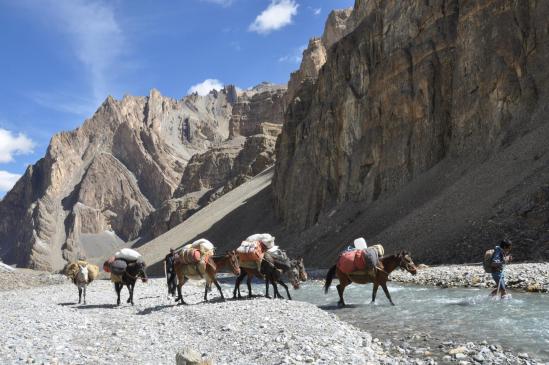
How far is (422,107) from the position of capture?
167 feet

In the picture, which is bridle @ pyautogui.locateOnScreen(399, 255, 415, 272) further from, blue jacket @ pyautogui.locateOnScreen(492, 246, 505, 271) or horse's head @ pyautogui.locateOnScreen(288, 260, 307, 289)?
horse's head @ pyautogui.locateOnScreen(288, 260, 307, 289)

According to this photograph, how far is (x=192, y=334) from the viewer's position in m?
12.9

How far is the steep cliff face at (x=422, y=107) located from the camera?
128 ft

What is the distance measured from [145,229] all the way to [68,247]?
35.3 meters

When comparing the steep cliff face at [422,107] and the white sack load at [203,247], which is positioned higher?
the steep cliff face at [422,107]

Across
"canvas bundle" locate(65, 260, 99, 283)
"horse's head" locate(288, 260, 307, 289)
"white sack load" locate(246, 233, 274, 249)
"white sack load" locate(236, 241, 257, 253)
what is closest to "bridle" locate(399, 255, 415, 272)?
"horse's head" locate(288, 260, 307, 289)

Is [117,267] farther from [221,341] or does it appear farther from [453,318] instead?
[453,318]

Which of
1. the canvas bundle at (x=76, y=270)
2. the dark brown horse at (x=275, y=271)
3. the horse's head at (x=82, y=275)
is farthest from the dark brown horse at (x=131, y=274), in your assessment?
the dark brown horse at (x=275, y=271)

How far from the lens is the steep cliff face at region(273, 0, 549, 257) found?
128ft

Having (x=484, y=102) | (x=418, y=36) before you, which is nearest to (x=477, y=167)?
(x=484, y=102)

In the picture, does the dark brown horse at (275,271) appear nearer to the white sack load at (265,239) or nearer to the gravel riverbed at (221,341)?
the white sack load at (265,239)

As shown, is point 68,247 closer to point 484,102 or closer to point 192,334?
point 484,102

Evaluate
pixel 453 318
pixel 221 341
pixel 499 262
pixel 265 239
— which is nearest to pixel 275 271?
pixel 265 239

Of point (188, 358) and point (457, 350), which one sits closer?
point (188, 358)
